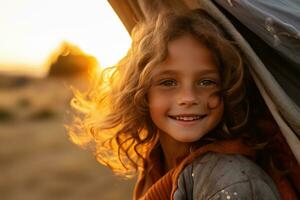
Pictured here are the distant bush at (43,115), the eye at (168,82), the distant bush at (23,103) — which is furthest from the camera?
the distant bush at (23,103)

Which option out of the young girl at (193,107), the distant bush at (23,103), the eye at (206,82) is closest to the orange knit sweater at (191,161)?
the young girl at (193,107)

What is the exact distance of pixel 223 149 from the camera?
2.79 meters

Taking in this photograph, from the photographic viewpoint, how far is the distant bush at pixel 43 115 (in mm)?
26797

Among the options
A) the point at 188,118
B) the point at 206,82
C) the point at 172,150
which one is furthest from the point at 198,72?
the point at 172,150

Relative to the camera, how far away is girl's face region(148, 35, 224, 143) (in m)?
2.87

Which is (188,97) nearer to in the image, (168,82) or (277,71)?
(168,82)

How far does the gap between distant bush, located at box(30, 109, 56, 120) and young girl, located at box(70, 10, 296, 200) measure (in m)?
23.7

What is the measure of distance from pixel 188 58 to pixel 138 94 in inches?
10.7

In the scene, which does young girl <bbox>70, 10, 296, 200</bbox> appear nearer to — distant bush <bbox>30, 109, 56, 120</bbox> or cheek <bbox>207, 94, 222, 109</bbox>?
cheek <bbox>207, 94, 222, 109</bbox>

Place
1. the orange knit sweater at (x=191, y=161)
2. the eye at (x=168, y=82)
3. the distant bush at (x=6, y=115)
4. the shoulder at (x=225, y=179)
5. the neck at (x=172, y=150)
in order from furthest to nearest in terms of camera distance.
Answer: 1. the distant bush at (x=6, y=115)
2. the neck at (x=172, y=150)
3. the eye at (x=168, y=82)
4. the orange knit sweater at (x=191, y=161)
5. the shoulder at (x=225, y=179)

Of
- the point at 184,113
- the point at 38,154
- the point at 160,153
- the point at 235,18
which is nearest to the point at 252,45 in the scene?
the point at 235,18

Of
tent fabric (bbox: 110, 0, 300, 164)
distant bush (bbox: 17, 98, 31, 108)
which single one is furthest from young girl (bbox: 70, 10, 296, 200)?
distant bush (bbox: 17, 98, 31, 108)

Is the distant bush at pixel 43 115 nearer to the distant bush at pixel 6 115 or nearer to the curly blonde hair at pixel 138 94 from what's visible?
the distant bush at pixel 6 115

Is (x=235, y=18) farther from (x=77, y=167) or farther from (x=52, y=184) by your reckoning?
(x=77, y=167)
